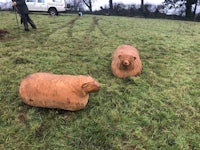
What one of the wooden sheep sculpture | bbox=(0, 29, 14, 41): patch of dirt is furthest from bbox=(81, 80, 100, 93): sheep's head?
bbox=(0, 29, 14, 41): patch of dirt

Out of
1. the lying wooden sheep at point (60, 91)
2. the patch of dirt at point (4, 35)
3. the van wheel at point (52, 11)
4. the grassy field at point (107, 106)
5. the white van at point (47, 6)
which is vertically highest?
the white van at point (47, 6)

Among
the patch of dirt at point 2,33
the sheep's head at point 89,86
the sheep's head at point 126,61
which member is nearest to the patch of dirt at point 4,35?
the patch of dirt at point 2,33

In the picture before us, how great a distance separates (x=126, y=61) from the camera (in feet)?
13.8

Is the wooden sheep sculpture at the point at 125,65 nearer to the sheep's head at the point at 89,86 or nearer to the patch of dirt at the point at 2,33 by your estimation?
the sheep's head at the point at 89,86

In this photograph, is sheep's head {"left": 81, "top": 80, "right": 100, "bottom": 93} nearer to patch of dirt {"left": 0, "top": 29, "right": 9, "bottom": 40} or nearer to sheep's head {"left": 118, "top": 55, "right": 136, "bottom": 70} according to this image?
sheep's head {"left": 118, "top": 55, "right": 136, "bottom": 70}

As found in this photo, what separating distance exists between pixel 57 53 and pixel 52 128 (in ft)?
9.83

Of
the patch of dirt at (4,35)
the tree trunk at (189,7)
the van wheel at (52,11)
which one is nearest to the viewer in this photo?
→ the patch of dirt at (4,35)

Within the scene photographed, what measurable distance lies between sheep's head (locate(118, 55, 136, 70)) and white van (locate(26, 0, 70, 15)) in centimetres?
1140

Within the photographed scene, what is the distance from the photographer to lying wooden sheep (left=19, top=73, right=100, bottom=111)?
320 cm

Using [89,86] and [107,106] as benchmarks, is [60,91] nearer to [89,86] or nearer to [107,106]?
[89,86]

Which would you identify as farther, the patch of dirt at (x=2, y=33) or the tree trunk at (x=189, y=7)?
the tree trunk at (x=189, y=7)

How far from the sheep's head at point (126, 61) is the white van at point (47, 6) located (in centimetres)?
1140

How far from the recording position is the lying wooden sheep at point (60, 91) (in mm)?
3199

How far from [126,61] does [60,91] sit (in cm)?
145
